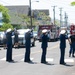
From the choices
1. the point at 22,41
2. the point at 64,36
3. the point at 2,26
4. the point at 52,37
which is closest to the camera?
the point at 64,36

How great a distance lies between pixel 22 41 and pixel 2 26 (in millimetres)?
35255

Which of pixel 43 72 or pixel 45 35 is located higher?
pixel 45 35

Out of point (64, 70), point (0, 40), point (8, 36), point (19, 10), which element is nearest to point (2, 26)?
point (0, 40)

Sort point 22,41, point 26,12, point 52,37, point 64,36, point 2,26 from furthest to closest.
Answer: point 26,12, point 2,26, point 52,37, point 22,41, point 64,36

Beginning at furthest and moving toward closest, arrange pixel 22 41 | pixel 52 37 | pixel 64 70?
pixel 52 37 < pixel 22 41 < pixel 64 70

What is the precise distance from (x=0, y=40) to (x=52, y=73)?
23.8 metres

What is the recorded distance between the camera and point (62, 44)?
69.1 ft

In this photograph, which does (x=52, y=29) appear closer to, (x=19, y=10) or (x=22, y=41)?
(x=22, y=41)

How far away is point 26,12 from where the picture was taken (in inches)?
5315

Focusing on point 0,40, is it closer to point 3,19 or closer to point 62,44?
point 62,44

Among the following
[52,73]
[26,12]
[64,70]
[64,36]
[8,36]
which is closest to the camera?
[52,73]

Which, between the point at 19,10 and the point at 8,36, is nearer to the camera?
the point at 8,36

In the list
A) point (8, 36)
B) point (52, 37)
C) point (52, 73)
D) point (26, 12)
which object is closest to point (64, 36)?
point (8, 36)

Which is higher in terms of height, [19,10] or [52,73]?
[19,10]
